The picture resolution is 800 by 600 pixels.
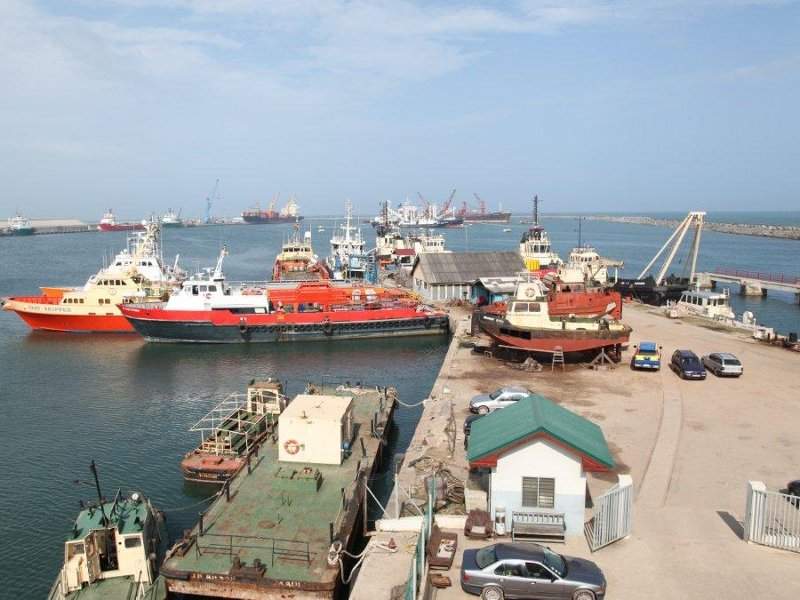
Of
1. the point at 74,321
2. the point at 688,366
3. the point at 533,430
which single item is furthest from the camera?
the point at 74,321

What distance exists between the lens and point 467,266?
54.3 meters

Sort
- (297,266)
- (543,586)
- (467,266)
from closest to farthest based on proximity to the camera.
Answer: (543,586) < (467,266) < (297,266)

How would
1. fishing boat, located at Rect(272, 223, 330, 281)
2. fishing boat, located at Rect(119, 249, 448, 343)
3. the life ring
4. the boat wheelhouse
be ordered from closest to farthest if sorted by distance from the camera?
1. the life ring
2. fishing boat, located at Rect(119, 249, 448, 343)
3. the boat wheelhouse
4. fishing boat, located at Rect(272, 223, 330, 281)

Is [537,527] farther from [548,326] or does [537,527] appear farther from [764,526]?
[548,326]

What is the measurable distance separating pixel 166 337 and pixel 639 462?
1374 inches

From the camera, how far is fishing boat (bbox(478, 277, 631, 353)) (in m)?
30.4

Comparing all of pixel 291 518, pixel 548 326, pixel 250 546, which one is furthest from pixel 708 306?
pixel 250 546

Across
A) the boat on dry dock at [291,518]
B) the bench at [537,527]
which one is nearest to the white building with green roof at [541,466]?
the bench at [537,527]

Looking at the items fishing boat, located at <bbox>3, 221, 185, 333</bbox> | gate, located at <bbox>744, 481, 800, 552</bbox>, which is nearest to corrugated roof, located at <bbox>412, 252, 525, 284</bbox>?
fishing boat, located at <bbox>3, 221, 185, 333</bbox>

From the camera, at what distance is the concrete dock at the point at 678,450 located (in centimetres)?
1192

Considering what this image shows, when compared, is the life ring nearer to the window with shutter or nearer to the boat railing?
the boat railing

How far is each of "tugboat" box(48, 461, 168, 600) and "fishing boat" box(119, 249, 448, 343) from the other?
28.7 m

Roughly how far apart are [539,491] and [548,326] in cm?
1894

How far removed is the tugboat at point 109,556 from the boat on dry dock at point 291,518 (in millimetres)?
857
